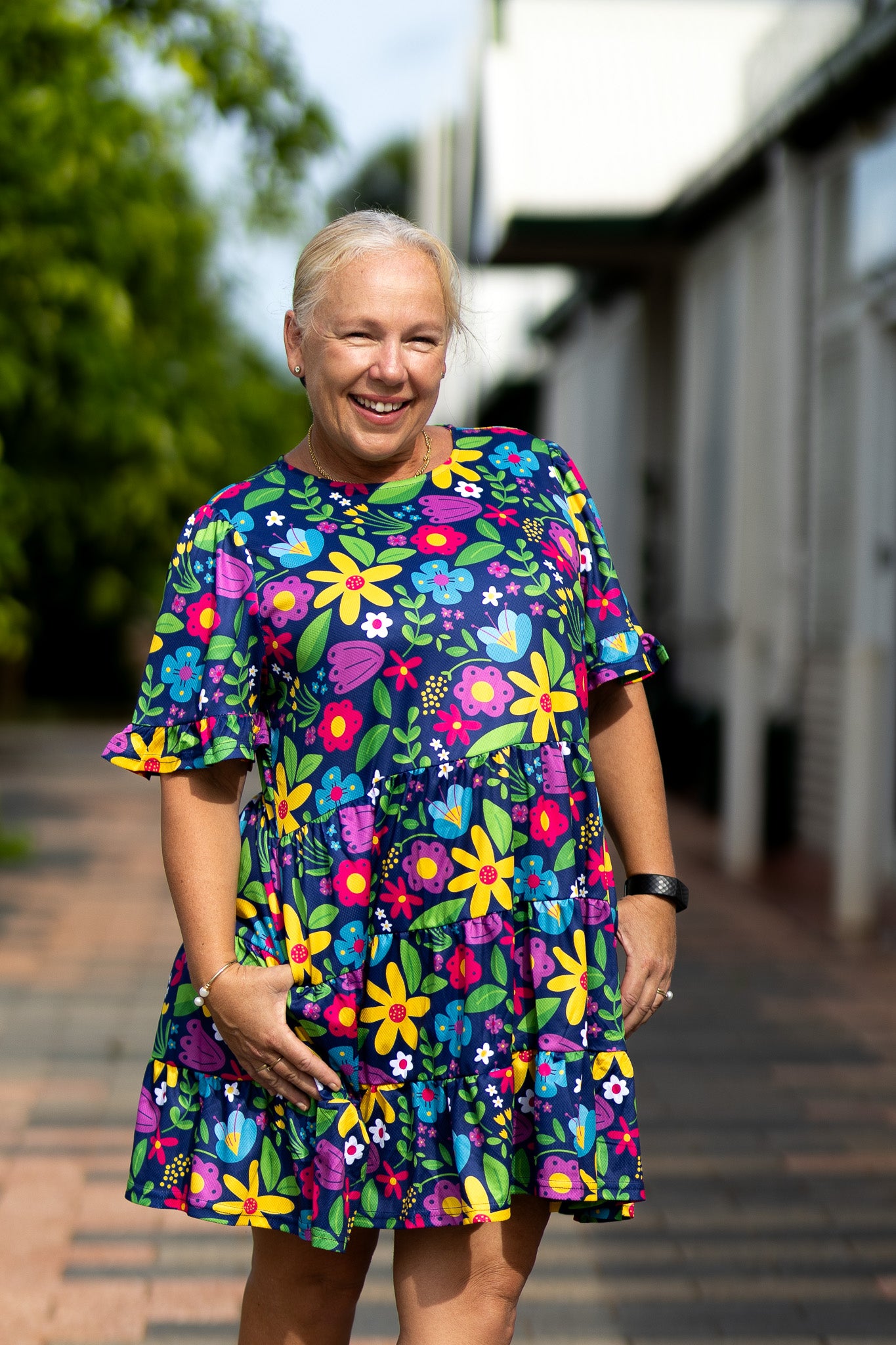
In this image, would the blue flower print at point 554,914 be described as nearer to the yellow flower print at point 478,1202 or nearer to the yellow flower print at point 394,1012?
the yellow flower print at point 394,1012

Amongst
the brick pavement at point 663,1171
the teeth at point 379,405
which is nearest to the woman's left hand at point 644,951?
the teeth at point 379,405

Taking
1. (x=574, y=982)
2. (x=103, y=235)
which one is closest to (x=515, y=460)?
(x=574, y=982)

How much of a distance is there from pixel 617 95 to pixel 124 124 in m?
7.66

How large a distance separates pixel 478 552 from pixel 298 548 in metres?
0.21

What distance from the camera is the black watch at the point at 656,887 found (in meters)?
2.21

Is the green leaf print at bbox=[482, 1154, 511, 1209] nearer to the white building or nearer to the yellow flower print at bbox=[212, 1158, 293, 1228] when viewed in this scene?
the yellow flower print at bbox=[212, 1158, 293, 1228]

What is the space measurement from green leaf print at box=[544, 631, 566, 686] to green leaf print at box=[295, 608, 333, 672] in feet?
0.84

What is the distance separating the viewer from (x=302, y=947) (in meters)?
2.02

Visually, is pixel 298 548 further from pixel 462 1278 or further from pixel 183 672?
pixel 462 1278

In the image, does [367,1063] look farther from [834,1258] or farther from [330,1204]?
[834,1258]

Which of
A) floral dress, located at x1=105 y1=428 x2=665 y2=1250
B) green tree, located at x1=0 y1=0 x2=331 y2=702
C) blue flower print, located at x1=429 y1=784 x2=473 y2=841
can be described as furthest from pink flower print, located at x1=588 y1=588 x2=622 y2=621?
green tree, located at x1=0 y1=0 x2=331 y2=702

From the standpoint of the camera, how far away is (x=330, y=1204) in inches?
77.7

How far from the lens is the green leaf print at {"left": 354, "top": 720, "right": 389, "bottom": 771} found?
199cm

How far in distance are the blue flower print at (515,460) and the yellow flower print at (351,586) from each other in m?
0.24
